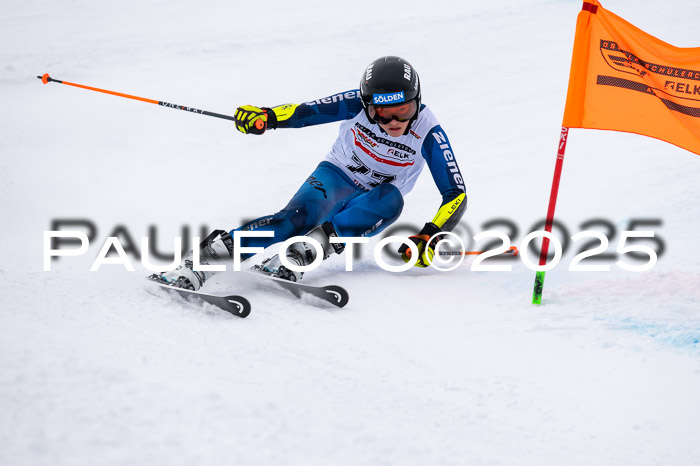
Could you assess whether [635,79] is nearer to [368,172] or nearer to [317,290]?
[368,172]

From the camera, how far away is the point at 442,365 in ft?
10.9

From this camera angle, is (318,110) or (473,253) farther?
(473,253)

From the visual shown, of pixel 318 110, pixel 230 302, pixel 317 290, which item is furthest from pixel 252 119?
pixel 230 302

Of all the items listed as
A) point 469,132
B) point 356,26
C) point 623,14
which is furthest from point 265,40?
point 623,14

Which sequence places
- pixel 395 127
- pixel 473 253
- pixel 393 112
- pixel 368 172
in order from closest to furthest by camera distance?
pixel 393 112
pixel 395 127
pixel 368 172
pixel 473 253

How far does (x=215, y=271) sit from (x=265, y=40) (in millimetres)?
9002

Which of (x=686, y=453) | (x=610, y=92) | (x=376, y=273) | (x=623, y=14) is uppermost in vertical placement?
(x=623, y=14)

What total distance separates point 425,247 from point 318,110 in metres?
1.24

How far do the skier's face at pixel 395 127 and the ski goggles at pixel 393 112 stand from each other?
2 centimetres

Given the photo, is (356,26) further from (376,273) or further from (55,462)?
(55,462)

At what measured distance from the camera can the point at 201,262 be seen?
4148 millimetres

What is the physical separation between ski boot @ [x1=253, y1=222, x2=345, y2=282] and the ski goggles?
811 mm

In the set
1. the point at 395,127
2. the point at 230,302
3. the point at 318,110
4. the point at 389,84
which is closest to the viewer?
the point at 230,302

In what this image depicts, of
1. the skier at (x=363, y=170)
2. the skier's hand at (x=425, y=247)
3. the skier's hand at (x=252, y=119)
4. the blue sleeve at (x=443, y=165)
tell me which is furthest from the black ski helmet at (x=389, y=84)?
the skier's hand at (x=425, y=247)
